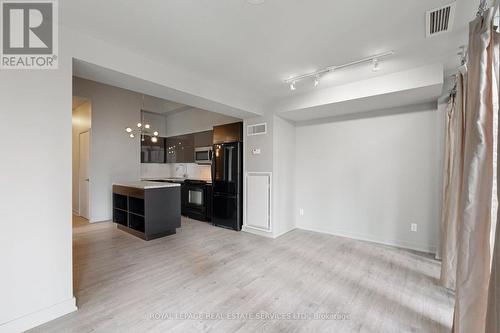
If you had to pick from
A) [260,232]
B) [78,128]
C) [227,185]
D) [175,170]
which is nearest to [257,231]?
[260,232]

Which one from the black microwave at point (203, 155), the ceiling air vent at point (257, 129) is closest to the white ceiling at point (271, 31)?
the ceiling air vent at point (257, 129)

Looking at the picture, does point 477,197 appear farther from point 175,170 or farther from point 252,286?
point 175,170

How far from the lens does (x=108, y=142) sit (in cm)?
549

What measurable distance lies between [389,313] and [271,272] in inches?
50.9

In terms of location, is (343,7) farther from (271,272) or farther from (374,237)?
(374,237)

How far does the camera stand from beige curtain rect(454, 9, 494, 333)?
1.16 metres

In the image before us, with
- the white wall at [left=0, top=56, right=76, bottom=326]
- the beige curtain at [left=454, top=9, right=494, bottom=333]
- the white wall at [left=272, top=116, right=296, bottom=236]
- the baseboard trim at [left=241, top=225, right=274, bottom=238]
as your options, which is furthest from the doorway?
the beige curtain at [left=454, top=9, right=494, bottom=333]

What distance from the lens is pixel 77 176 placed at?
236 inches

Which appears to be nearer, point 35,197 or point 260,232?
point 35,197

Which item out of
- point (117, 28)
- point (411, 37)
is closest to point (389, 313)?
point (411, 37)

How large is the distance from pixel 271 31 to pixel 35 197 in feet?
8.44

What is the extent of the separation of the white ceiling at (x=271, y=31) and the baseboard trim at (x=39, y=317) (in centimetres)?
255

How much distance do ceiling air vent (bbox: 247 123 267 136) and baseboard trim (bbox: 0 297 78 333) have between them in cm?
362

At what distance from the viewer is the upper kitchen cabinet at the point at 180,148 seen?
21.1ft
